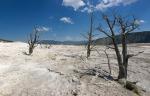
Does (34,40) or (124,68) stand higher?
(34,40)

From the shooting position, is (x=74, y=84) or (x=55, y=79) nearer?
(x=74, y=84)

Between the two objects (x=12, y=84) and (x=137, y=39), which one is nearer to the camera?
(x=12, y=84)

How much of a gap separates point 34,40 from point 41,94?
2322 cm

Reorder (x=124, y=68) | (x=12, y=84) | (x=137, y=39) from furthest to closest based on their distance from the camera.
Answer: (x=137, y=39) < (x=124, y=68) < (x=12, y=84)

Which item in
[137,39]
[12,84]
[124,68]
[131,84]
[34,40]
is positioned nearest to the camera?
[12,84]

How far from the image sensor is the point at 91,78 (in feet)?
72.4

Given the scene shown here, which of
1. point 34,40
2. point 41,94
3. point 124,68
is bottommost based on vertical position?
point 41,94

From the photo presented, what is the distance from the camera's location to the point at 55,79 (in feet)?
70.3

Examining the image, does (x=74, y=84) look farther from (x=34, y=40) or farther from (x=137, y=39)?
(x=137, y=39)

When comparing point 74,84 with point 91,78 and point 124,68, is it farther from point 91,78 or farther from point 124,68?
point 124,68

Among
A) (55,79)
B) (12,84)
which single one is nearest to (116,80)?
Result: (55,79)

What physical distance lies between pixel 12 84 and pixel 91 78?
652 cm

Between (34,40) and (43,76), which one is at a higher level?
(34,40)

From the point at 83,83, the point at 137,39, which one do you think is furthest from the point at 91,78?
the point at 137,39
